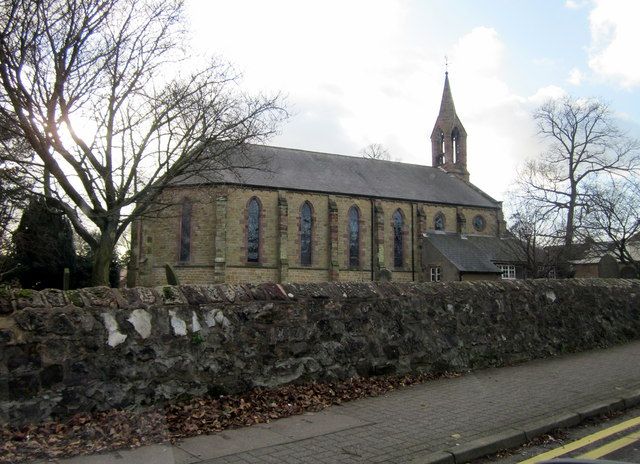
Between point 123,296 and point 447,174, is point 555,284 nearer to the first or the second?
point 123,296

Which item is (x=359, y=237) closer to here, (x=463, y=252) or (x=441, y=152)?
Result: (x=463, y=252)

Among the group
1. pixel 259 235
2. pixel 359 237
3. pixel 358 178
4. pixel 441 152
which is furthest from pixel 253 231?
pixel 441 152

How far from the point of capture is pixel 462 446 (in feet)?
16.3

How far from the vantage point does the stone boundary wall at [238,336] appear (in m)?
5.25

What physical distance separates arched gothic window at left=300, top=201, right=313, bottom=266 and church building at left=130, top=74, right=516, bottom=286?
2.8 inches

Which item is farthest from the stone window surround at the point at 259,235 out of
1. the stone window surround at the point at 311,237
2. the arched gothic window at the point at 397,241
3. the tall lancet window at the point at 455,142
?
the tall lancet window at the point at 455,142

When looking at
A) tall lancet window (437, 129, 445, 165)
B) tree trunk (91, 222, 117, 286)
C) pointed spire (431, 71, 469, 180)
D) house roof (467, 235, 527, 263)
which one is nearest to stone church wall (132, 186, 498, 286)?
house roof (467, 235, 527, 263)

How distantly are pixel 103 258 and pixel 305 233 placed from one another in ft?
68.5

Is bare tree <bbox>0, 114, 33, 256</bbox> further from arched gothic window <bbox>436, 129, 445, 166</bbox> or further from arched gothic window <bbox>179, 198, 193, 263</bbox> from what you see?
arched gothic window <bbox>436, 129, 445, 166</bbox>

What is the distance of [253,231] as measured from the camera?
113 feet

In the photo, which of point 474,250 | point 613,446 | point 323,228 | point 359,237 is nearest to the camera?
point 613,446

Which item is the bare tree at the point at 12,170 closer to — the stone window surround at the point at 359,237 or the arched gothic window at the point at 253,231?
the arched gothic window at the point at 253,231

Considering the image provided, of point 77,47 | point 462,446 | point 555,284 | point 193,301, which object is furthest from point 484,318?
point 77,47

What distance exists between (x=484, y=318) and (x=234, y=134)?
1166cm
